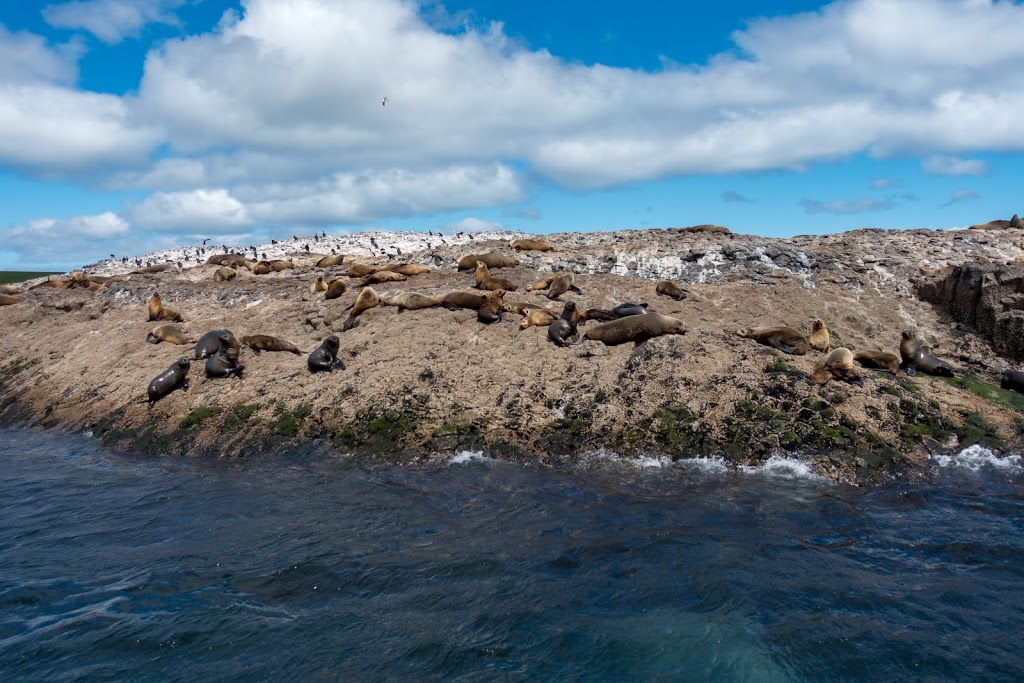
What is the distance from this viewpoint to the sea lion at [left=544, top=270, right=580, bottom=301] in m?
14.5

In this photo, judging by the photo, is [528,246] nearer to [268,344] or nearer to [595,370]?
[268,344]

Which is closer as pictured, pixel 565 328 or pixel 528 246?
pixel 565 328

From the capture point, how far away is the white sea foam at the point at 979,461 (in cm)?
927

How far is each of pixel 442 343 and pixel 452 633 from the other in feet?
23.5

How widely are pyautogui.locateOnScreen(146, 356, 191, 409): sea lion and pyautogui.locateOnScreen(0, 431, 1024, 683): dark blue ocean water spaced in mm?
2872

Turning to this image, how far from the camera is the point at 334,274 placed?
18.5 m

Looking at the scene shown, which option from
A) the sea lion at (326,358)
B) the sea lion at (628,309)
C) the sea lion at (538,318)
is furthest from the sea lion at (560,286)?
the sea lion at (326,358)

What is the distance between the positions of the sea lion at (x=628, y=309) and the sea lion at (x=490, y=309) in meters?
2.15

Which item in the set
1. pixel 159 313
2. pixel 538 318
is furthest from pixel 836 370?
pixel 159 313

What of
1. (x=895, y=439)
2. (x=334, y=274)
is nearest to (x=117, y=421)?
(x=334, y=274)

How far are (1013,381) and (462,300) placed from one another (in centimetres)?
959

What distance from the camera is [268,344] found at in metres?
13.7

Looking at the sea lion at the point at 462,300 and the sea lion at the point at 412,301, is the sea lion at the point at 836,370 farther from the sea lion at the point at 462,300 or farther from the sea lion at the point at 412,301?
the sea lion at the point at 412,301

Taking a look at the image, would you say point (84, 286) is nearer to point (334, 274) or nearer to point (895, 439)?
point (334, 274)
